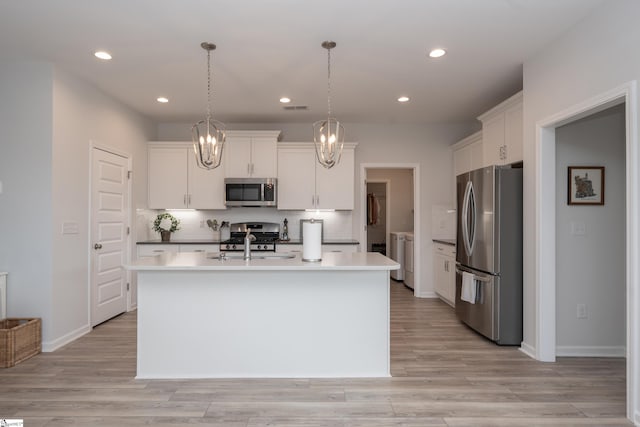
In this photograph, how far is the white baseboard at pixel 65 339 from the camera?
3436 millimetres

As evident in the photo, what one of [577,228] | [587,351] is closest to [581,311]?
[587,351]

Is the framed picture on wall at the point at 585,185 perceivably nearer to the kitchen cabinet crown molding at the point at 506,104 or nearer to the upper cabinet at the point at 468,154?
the kitchen cabinet crown molding at the point at 506,104

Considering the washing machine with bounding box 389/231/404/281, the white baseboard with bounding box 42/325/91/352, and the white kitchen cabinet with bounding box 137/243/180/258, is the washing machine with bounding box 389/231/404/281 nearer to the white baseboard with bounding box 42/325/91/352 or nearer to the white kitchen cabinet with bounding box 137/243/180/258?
the white kitchen cabinet with bounding box 137/243/180/258

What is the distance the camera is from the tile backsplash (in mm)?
5652

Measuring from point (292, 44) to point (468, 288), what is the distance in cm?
288

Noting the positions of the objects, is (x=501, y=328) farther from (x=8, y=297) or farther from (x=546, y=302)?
(x=8, y=297)

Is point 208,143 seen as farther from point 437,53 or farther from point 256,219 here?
point 256,219

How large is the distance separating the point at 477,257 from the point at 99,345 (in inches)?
148

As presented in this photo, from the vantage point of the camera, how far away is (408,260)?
257 inches

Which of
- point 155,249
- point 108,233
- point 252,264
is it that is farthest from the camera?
point 155,249

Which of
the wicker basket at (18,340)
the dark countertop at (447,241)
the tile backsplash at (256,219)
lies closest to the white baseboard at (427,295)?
the dark countertop at (447,241)

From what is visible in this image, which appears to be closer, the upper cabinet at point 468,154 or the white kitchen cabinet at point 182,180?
the upper cabinet at point 468,154

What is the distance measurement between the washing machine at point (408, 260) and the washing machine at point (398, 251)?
19 centimetres

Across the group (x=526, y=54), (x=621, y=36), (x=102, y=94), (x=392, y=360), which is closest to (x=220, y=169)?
(x=102, y=94)
